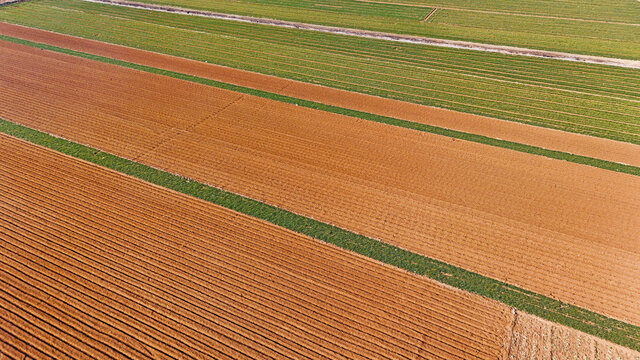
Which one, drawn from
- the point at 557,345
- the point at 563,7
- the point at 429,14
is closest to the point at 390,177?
the point at 557,345

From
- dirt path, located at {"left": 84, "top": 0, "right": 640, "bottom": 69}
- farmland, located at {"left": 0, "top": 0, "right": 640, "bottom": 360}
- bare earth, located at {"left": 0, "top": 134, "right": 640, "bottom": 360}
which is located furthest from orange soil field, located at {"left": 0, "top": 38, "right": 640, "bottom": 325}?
dirt path, located at {"left": 84, "top": 0, "right": 640, "bottom": 69}

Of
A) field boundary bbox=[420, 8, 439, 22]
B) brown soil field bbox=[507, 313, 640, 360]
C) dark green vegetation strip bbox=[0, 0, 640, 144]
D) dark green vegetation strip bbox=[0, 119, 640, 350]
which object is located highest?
field boundary bbox=[420, 8, 439, 22]

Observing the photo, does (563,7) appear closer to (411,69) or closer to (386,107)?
Result: (411,69)

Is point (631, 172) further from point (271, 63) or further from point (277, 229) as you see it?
point (271, 63)

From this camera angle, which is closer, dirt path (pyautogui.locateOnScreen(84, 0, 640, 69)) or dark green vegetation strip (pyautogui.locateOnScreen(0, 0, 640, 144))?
dark green vegetation strip (pyautogui.locateOnScreen(0, 0, 640, 144))

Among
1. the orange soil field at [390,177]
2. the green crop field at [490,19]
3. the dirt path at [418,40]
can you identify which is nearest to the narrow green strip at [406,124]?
the orange soil field at [390,177]

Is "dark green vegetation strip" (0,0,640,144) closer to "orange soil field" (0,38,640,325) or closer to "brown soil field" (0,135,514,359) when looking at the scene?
"orange soil field" (0,38,640,325)

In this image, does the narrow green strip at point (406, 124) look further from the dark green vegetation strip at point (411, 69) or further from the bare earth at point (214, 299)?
the bare earth at point (214, 299)
